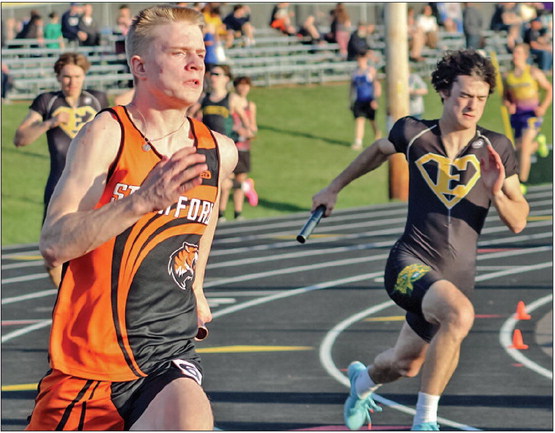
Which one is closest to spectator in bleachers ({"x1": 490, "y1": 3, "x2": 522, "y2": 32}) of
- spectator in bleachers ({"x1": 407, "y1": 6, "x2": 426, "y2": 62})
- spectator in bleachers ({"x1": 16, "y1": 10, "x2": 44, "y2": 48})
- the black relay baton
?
spectator in bleachers ({"x1": 407, "y1": 6, "x2": 426, "y2": 62})

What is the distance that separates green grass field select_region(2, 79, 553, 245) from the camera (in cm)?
2162

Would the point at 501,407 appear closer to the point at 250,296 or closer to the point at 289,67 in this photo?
the point at 250,296

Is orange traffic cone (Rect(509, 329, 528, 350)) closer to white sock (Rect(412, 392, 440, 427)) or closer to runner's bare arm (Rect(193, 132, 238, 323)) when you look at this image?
white sock (Rect(412, 392, 440, 427))

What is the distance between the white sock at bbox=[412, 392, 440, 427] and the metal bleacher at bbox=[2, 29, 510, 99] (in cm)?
2164

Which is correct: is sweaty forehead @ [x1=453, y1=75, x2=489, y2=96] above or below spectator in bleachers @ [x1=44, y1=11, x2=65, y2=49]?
above

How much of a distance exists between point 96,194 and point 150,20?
715 mm

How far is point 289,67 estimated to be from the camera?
31812 millimetres

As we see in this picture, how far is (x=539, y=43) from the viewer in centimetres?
3203

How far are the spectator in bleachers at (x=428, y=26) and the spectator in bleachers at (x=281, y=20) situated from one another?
11.0 feet

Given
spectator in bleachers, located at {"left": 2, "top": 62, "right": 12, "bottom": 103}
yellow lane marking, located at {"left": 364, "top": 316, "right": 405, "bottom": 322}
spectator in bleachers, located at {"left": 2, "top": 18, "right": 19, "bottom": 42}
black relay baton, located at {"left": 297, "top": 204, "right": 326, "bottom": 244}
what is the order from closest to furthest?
black relay baton, located at {"left": 297, "top": 204, "right": 326, "bottom": 244} < yellow lane marking, located at {"left": 364, "top": 316, "right": 405, "bottom": 322} < spectator in bleachers, located at {"left": 2, "top": 62, "right": 12, "bottom": 103} < spectator in bleachers, located at {"left": 2, "top": 18, "right": 19, "bottom": 42}

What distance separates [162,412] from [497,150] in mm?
3470

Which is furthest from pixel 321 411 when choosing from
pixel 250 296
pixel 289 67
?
pixel 289 67

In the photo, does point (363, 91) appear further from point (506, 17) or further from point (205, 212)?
point (205, 212)

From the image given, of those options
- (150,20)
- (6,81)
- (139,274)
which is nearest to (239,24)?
(6,81)
